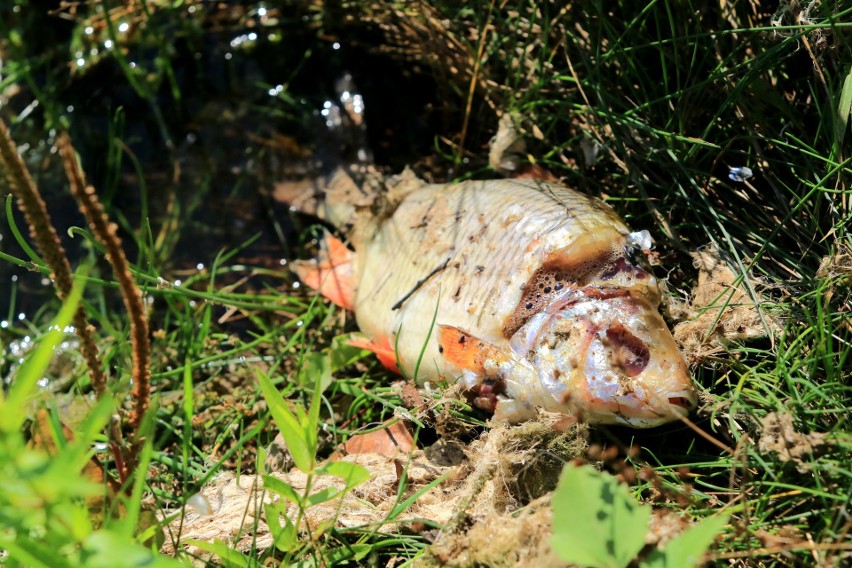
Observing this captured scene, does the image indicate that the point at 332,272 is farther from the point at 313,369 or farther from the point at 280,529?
the point at 280,529

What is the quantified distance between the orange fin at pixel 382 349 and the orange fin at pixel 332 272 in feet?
0.98

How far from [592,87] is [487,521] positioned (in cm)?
195

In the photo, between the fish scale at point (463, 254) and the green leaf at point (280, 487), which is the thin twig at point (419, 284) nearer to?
the fish scale at point (463, 254)

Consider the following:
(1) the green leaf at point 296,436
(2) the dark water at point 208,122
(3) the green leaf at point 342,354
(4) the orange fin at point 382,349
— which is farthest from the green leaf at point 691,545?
(2) the dark water at point 208,122

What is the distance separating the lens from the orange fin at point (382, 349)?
10.3ft

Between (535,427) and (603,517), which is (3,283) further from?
(603,517)

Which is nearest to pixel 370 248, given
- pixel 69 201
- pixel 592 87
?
pixel 592 87

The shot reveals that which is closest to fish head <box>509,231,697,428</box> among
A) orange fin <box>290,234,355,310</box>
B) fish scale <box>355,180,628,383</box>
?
fish scale <box>355,180,628,383</box>

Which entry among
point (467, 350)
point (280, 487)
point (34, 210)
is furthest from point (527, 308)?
point (34, 210)

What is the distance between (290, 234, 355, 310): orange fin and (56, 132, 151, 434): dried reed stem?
1446 mm

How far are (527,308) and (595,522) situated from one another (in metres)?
1.04

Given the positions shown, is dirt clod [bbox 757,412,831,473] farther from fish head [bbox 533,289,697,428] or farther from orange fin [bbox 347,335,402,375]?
orange fin [bbox 347,335,402,375]

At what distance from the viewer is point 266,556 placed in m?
2.40

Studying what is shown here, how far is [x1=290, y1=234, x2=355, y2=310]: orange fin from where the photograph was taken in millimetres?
3576
